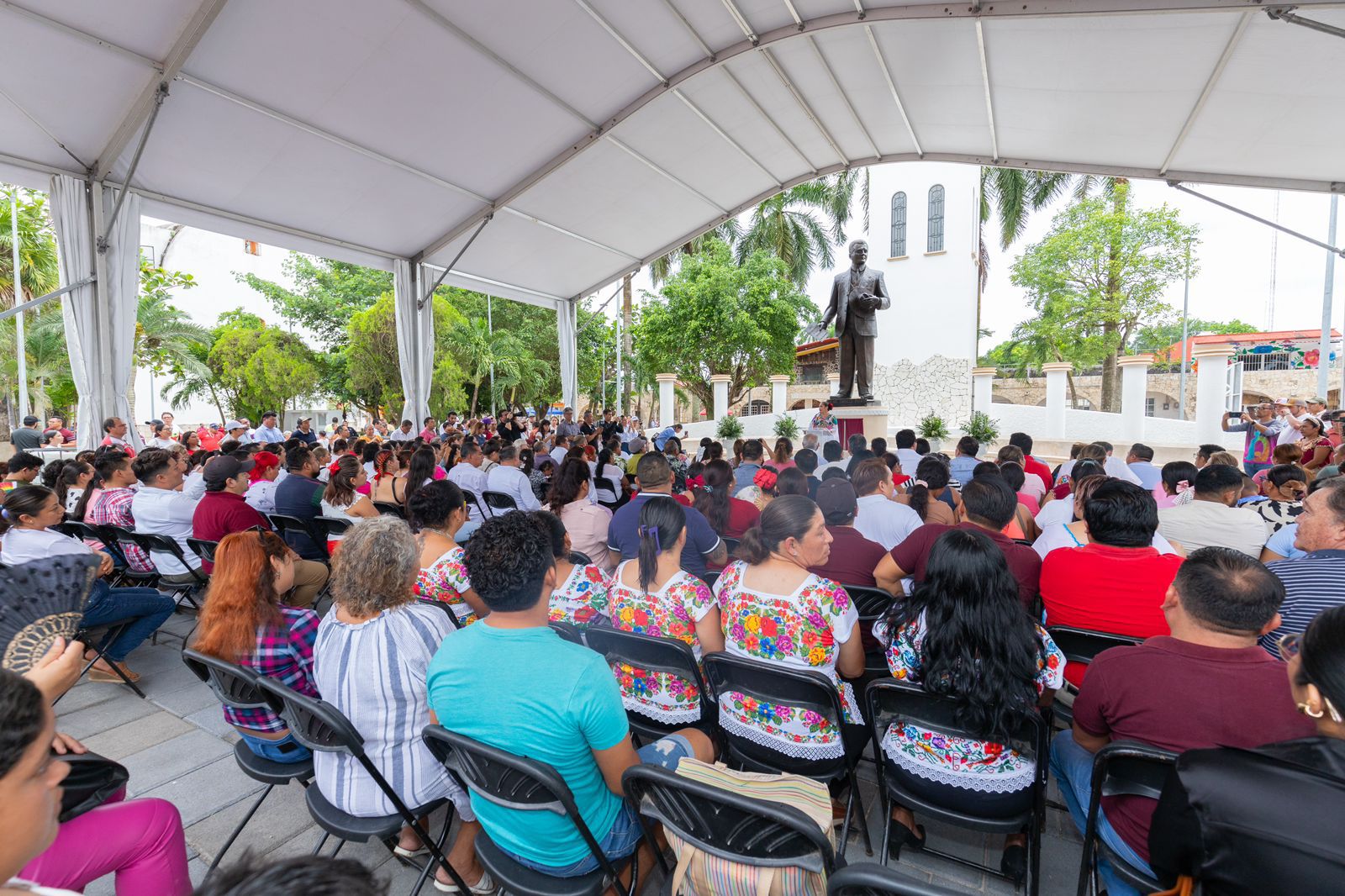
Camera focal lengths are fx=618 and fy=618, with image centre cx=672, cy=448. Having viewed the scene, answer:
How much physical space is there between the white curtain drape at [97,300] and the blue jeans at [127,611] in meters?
5.13

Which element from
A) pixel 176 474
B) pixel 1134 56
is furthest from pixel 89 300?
pixel 1134 56

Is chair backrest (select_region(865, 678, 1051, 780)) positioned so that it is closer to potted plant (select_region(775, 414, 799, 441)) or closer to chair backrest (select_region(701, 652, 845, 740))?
chair backrest (select_region(701, 652, 845, 740))

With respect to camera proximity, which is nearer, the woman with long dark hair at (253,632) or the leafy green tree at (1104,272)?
the woman with long dark hair at (253,632)

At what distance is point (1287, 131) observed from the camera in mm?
6191

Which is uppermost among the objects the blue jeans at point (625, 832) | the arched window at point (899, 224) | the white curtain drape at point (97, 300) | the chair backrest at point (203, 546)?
the arched window at point (899, 224)

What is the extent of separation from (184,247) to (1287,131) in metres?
34.5

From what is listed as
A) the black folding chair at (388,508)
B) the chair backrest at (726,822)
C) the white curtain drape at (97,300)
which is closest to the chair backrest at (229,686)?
the chair backrest at (726,822)

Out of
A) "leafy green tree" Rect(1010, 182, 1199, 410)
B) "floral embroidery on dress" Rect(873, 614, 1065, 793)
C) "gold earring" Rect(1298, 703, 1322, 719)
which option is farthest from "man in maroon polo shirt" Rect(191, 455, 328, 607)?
"leafy green tree" Rect(1010, 182, 1199, 410)

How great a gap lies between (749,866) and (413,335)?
11278 millimetres

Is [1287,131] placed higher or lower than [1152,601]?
higher

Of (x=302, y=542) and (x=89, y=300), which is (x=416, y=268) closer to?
(x=89, y=300)

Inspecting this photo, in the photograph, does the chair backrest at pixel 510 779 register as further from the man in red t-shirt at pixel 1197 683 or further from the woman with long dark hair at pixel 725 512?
the woman with long dark hair at pixel 725 512

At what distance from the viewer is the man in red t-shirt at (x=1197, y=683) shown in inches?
52.3

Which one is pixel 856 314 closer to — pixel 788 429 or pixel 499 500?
pixel 788 429
